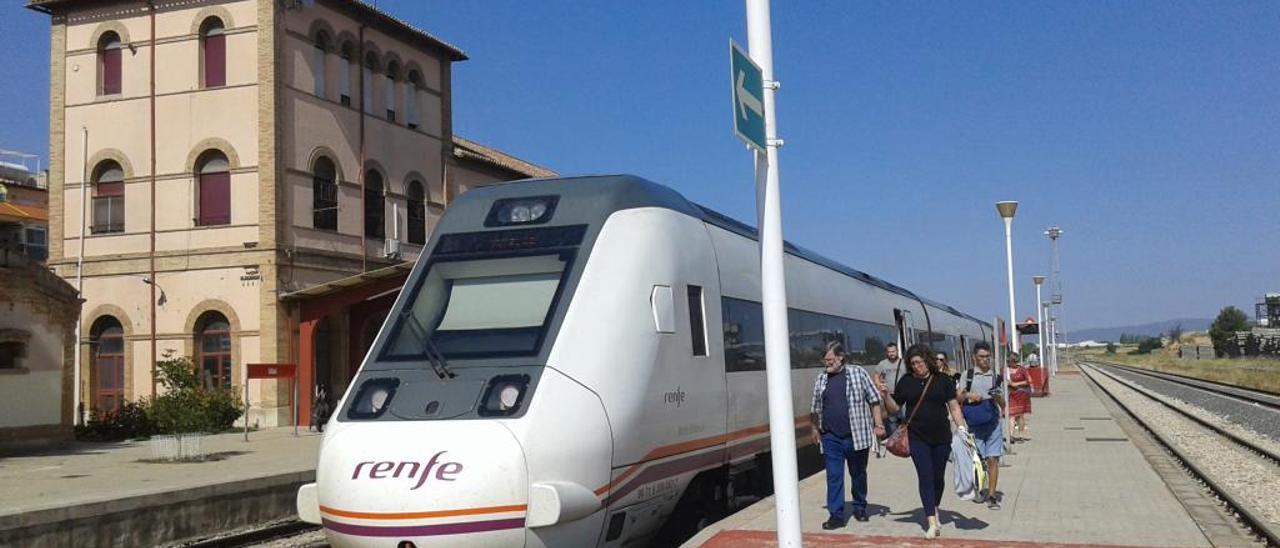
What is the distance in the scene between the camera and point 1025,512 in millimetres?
10617

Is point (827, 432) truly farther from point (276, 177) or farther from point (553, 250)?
point (276, 177)

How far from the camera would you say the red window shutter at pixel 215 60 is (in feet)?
93.6

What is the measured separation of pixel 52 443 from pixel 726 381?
1759 centimetres

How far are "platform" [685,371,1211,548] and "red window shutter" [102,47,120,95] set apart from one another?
22.8 metres

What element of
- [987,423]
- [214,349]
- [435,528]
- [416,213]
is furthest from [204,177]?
[435,528]

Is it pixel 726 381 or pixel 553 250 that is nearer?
pixel 553 250

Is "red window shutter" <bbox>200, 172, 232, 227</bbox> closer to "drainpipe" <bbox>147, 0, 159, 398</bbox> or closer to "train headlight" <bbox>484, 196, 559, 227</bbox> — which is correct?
"drainpipe" <bbox>147, 0, 159, 398</bbox>

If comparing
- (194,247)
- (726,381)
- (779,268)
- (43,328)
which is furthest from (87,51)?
(779,268)

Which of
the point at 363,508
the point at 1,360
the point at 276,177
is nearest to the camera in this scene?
the point at 363,508

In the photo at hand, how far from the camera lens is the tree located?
403 ft

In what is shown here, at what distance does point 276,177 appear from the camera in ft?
90.5

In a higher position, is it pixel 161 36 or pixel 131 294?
pixel 161 36

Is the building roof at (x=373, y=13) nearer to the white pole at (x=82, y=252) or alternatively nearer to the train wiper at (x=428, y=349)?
the white pole at (x=82, y=252)

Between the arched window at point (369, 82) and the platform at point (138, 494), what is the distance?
12929mm
